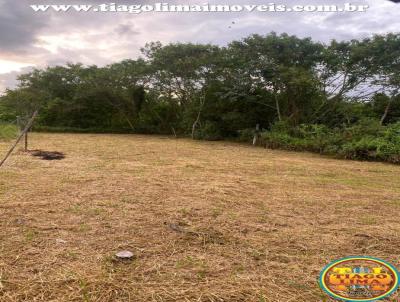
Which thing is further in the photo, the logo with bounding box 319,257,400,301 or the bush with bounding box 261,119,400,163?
the bush with bounding box 261,119,400,163

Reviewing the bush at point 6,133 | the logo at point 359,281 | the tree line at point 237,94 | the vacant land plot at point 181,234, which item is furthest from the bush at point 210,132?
the logo at point 359,281

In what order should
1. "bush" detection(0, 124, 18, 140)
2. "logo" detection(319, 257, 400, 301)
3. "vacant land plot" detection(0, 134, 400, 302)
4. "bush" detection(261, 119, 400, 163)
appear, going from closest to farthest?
1. "logo" detection(319, 257, 400, 301)
2. "vacant land plot" detection(0, 134, 400, 302)
3. "bush" detection(261, 119, 400, 163)
4. "bush" detection(0, 124, 18, 140)

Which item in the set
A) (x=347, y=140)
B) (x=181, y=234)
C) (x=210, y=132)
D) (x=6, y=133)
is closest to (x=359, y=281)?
(x=181, y=234)

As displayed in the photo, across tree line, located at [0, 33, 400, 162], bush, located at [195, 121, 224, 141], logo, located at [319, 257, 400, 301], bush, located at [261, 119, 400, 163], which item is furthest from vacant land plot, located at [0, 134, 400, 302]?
bush, located at [195, 121, 224, 141]

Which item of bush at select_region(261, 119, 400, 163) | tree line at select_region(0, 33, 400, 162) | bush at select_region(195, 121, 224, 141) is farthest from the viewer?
bush at select_region(195, 121, 224, 141)

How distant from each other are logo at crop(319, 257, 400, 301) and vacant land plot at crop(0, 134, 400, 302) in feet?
0.35

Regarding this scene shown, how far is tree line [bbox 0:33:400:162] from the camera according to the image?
13.0m

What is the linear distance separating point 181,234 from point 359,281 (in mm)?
1475

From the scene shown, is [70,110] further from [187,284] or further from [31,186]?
[187,284]

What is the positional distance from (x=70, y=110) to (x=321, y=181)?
58.8ft

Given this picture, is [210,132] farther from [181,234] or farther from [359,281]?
[359,281]

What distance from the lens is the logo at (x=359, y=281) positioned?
77.8 inches

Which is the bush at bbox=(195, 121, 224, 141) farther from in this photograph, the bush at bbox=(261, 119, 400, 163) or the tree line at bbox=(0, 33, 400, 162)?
the bush at bbox=(261, 119, 400, 163)

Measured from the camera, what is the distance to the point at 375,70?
43.7 ft
